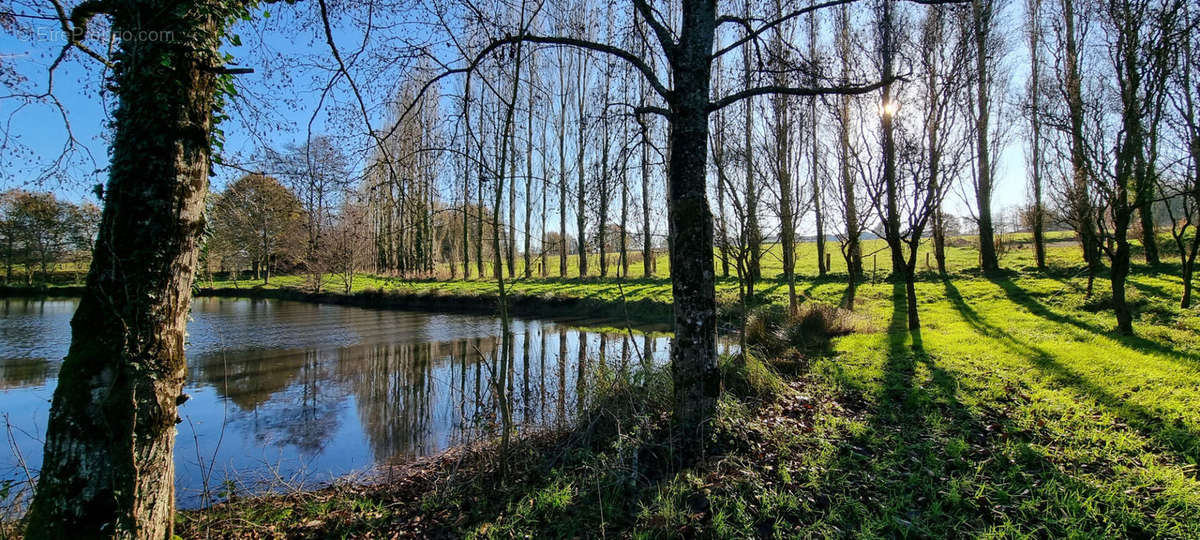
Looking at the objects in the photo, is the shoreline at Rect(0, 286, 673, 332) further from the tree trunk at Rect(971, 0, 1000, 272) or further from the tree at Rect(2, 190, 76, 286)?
the tree trunk at Rect(971, 0, 1000, 272)

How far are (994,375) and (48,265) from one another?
1909 inches

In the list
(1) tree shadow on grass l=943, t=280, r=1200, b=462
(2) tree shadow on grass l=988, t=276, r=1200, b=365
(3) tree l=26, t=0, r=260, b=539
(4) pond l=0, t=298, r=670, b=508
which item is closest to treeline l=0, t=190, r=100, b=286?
(4) pond l=0, t=298, r=670, b=508

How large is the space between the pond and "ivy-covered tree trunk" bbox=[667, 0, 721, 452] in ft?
3.56

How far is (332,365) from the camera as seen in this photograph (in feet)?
34.8

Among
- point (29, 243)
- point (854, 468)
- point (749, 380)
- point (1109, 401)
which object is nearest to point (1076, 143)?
point (1109, 401)

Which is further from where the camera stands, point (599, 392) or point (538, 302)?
point (538, 302)

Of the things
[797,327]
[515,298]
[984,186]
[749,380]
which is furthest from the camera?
[515,298]

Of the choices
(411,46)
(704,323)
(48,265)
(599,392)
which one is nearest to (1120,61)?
(704,323)

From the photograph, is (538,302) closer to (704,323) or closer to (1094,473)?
(704,323)

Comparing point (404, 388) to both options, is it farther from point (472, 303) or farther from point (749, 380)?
point (472, 303)

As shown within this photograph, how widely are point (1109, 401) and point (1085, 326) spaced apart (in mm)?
4915

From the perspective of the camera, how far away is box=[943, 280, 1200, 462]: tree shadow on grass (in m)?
3.49

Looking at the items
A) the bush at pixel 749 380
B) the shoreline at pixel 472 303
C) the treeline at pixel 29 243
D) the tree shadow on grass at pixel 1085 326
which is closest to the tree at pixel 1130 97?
the tree shadow on grass at pixel 1085 326

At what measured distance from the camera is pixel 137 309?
7.63ft
